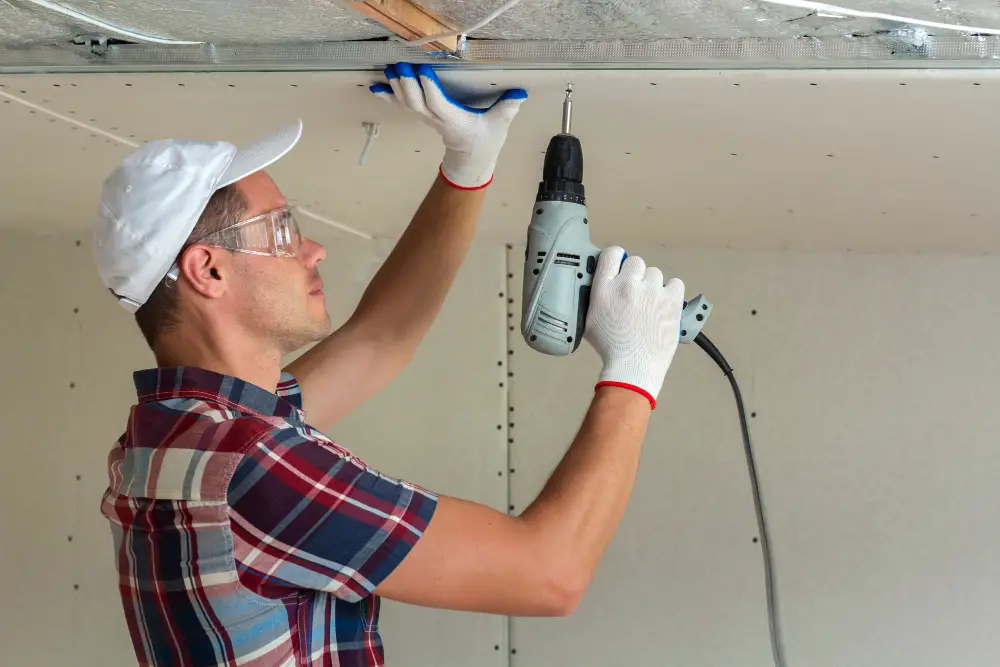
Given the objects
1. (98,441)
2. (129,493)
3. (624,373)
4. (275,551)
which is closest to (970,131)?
(624,373)

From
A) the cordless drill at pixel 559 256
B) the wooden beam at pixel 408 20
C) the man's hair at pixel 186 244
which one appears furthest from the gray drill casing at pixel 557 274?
the man's hair at pixel 186 244

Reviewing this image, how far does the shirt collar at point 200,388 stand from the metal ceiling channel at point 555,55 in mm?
352

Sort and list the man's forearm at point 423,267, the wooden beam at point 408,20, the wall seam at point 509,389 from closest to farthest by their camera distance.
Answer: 1. the wooden beam at point 408,20
2. the man's forearm at point 423,267
3. the wall seam at point 509,389

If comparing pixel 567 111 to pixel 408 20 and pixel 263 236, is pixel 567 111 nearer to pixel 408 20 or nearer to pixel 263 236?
pixel 408 20

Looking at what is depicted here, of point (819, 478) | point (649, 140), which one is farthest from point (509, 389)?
point (649, 140)

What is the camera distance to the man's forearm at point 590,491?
93cm

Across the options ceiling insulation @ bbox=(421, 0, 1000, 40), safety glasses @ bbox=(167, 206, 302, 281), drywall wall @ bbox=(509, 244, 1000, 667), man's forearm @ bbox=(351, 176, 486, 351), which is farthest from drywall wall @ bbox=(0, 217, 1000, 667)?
ceiling insulation @ bbox=(421, 0, 1000, 40)

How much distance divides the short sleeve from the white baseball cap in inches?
10.4

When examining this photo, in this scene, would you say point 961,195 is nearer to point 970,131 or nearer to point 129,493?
point 970,131

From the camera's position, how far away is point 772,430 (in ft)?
6.78

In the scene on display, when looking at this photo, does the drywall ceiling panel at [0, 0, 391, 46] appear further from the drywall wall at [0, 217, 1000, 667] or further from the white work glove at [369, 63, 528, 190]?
the drywall wall at [0, 217, 1000, 667]

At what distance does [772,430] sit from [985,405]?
16.9 inches

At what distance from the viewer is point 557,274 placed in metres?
1.09

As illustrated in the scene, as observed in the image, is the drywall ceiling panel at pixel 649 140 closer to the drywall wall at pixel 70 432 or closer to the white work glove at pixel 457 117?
the white work glove at pixel 457 117
